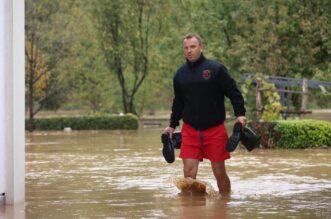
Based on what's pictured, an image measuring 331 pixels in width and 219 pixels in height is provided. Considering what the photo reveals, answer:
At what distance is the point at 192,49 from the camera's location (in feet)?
32.1

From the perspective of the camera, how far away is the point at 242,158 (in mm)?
16953

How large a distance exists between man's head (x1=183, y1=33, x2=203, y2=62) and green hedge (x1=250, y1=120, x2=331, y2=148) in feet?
33.6

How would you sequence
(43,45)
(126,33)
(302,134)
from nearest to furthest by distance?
(302,134) < (43,45) < (126,33)

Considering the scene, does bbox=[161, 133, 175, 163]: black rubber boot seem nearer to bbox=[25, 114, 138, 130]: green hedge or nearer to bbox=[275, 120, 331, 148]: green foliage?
bbox=[275, 120, 331, 148]: green foliage

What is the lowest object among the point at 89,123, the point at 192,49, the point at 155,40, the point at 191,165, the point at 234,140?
the point at 89,123

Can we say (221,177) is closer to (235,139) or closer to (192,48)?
(235,139)

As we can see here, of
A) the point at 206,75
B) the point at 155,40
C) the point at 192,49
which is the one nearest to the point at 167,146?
the point at 206,75

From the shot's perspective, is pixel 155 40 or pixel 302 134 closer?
pixel 302 134

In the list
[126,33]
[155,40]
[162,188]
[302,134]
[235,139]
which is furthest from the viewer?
[155,40]

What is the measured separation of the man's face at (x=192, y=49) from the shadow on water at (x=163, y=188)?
5.42 feet

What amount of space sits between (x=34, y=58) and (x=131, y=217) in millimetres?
34869

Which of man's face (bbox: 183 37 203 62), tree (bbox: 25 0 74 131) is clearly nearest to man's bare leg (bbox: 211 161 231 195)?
man's face (bbox: 183 37 203 62)

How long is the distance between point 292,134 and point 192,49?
1042cm

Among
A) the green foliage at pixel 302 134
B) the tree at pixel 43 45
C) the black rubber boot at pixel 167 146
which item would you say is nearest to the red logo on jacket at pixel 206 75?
the black rubber boot at pixel 167 146
